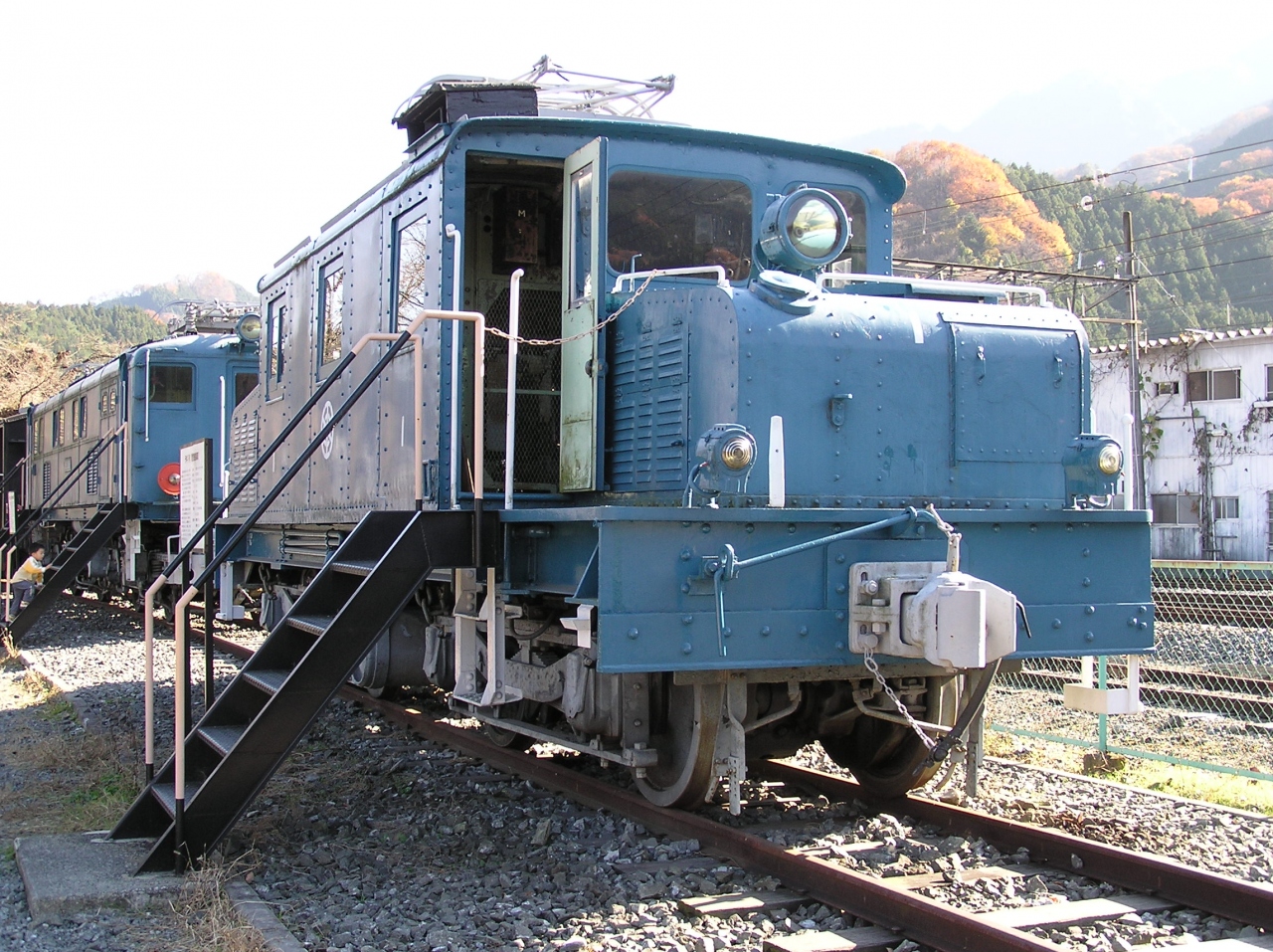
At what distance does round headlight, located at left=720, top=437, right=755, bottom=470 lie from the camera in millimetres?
4844

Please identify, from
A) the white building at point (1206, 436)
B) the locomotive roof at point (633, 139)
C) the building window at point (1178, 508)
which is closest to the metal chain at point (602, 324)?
the locomotive roof at point (633, 139)

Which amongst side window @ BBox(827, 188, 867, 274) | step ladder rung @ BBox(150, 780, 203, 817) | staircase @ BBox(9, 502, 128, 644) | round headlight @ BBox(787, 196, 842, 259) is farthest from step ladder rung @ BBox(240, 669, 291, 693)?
staircase @ BBox(9, 502, 128, 644)

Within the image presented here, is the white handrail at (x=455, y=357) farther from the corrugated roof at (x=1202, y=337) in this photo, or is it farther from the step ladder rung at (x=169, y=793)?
the corrugated roof at (x=1202, y=337)

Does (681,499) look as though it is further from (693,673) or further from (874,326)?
(874,326)

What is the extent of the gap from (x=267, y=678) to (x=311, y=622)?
1.09ft

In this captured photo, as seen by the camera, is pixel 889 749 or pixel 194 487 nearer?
pixel 889 749

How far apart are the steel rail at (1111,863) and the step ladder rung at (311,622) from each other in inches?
111

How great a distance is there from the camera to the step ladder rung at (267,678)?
557 centimetres

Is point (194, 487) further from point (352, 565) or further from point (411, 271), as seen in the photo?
point (352, 565)

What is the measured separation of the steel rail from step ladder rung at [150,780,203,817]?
3.24m

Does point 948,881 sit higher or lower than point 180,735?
lower

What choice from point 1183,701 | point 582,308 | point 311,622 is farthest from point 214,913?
point 1183,701

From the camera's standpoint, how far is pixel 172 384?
16.9 m

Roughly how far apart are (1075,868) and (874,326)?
241 centimetres
